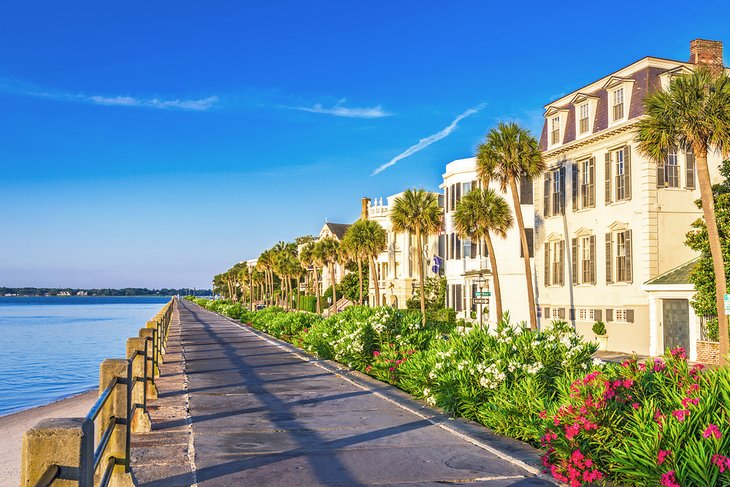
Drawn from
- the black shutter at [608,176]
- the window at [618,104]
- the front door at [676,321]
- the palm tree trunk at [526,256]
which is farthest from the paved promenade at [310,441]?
the window at [618,104]

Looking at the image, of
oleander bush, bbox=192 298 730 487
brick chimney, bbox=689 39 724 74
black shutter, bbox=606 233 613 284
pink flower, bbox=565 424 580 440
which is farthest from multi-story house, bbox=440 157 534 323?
pink flower, bbox=565 424 580 440

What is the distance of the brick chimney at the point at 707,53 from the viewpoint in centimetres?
3450

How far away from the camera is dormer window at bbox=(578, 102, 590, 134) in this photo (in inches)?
1417

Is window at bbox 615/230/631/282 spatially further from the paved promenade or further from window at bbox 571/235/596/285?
the paved promenade

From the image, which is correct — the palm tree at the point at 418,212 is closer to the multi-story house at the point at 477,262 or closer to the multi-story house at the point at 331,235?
the multi-story house at the point at 477,262

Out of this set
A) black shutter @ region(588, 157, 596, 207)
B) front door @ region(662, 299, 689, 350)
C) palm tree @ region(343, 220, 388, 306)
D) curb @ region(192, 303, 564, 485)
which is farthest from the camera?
palm tree @ region(343, 220, 388, 306)

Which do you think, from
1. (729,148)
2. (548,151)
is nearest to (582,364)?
(729,148)

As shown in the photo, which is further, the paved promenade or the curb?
the curb

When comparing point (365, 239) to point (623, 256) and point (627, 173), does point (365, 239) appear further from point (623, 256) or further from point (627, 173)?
point (627, 173)

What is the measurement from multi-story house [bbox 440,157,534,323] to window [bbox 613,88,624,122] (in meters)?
7.65

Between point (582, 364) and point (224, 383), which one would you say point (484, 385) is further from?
point (224, 383)

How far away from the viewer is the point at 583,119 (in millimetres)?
36250

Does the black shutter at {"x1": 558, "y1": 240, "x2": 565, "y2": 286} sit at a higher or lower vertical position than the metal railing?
higher

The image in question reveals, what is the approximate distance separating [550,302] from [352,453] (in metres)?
32.0
